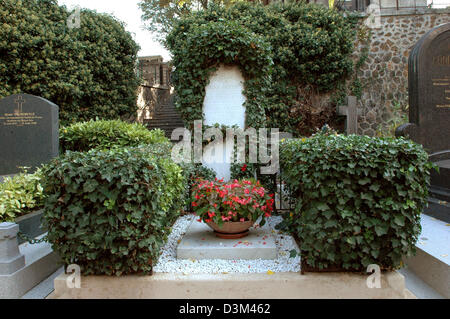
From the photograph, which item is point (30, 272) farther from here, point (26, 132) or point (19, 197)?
point (26, 132)

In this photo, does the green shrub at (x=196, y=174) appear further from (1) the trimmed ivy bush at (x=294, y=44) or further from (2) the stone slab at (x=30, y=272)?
(1) the trimmed ivy bush at (x=294, y=44)

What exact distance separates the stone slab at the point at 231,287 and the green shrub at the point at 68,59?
295 inches

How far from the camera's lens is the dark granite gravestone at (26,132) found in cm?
592

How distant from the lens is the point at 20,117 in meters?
6.01

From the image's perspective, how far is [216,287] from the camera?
2738 millimetres

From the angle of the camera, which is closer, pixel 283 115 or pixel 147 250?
pixel 147 250

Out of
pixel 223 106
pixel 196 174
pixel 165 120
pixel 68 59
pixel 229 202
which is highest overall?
pixel 68 59

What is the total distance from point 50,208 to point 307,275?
2338mm

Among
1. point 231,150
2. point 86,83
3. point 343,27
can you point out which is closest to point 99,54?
point 86,83

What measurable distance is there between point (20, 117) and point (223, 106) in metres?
3.98

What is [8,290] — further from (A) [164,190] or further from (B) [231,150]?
(B) [231,150]

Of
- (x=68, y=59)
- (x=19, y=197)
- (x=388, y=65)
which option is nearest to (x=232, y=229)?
(x=19, y=197)

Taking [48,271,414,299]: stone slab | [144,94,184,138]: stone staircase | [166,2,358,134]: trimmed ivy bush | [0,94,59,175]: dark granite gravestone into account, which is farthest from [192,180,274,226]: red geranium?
[144,94,184,138]: stone staircase
